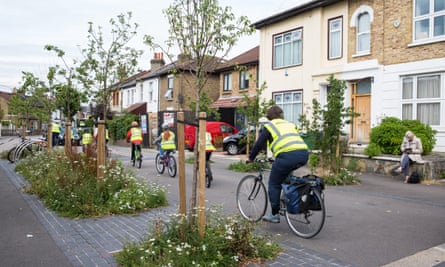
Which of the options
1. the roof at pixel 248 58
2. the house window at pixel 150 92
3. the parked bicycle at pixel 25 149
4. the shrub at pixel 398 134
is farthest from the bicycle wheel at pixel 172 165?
the house window at pixel 150 92

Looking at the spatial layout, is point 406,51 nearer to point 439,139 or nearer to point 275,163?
point 439,139

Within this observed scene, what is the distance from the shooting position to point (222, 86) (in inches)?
1128

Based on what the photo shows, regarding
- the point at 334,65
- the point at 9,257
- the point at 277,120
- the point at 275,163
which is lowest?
the point at 9,257

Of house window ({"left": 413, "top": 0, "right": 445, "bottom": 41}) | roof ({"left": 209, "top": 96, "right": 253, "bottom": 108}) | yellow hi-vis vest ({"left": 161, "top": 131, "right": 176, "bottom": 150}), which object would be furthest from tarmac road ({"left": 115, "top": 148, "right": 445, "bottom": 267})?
roof ({"left": 209, "top": 96, "right": 253, "bottom": 108})

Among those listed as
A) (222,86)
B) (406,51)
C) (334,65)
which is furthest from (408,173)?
(222,86)

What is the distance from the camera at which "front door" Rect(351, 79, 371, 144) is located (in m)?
15.6

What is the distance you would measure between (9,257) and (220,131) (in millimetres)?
18658

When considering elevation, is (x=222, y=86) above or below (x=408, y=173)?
above

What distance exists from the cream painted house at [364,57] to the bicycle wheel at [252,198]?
955 centimetres

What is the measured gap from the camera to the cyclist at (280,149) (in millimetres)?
5418

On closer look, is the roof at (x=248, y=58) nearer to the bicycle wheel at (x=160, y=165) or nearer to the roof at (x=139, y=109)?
the roof at (x=139, y=109)

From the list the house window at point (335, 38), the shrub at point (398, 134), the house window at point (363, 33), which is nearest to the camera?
the shrub at point (398, 134)

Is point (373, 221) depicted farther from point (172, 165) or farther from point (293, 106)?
point (293, 106)

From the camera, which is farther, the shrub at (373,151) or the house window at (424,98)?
the house window at (424,98)
